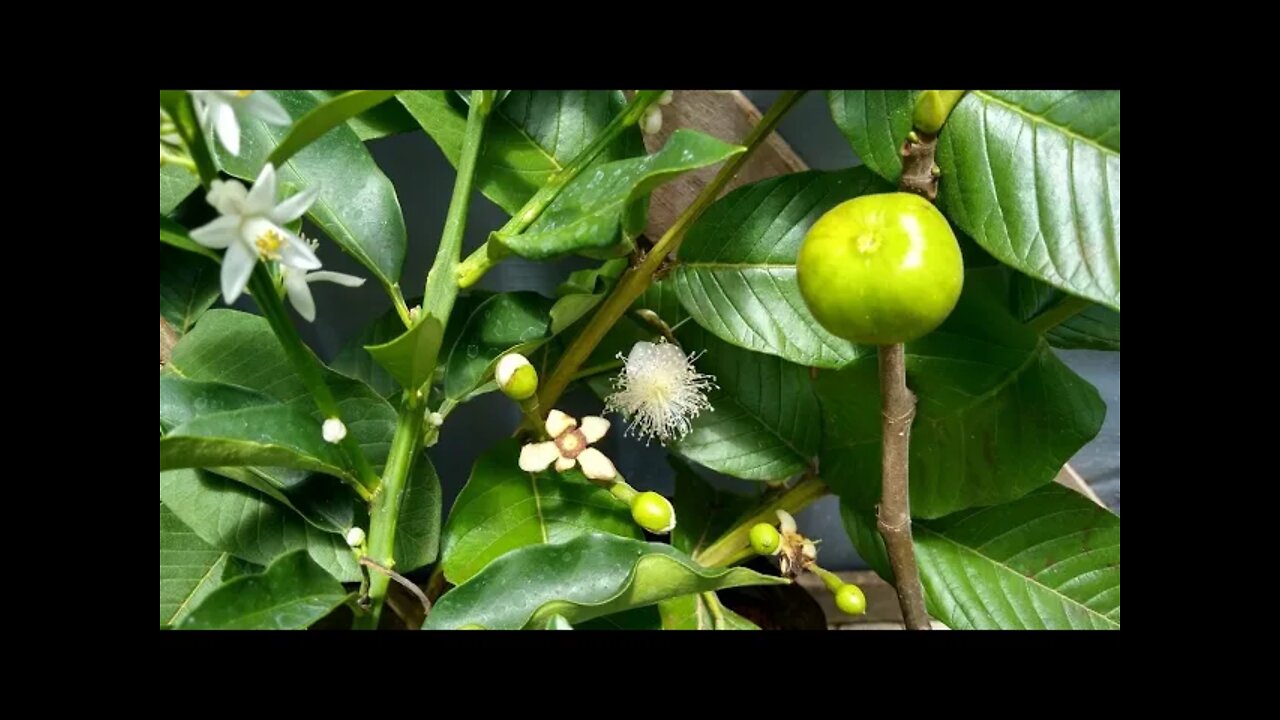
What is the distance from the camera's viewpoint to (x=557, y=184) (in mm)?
570

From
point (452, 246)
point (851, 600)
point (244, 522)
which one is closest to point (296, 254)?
point (452, 246)

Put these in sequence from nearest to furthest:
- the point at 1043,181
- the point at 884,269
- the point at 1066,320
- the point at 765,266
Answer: the point at 884,269, the point at 1043,181, the point at 765,266, the point at 1066,320

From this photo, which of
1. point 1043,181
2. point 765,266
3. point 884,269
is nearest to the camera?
point 884,269

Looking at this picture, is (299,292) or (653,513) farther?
(653,513)

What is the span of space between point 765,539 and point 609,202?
31cm

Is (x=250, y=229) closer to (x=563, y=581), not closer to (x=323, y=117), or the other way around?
(x=323, y=117)

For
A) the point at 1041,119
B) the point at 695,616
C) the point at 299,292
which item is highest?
the point at 1041,119

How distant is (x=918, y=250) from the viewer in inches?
16.4

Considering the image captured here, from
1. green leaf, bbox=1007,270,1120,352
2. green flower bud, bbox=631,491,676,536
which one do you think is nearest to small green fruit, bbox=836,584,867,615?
green flower bud, bbox=631,491,676,536

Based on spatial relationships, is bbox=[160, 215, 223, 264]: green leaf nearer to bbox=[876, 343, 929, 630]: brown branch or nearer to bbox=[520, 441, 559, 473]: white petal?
bbox=[520, 441, 559, 473]: white petal

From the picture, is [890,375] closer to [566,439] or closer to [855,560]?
[566,439]

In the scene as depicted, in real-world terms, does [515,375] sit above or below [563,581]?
above

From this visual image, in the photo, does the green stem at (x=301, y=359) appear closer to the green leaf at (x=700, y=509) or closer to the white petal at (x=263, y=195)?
the white petal at (x=263, y=195)

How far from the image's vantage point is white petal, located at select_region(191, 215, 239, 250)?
42cm
